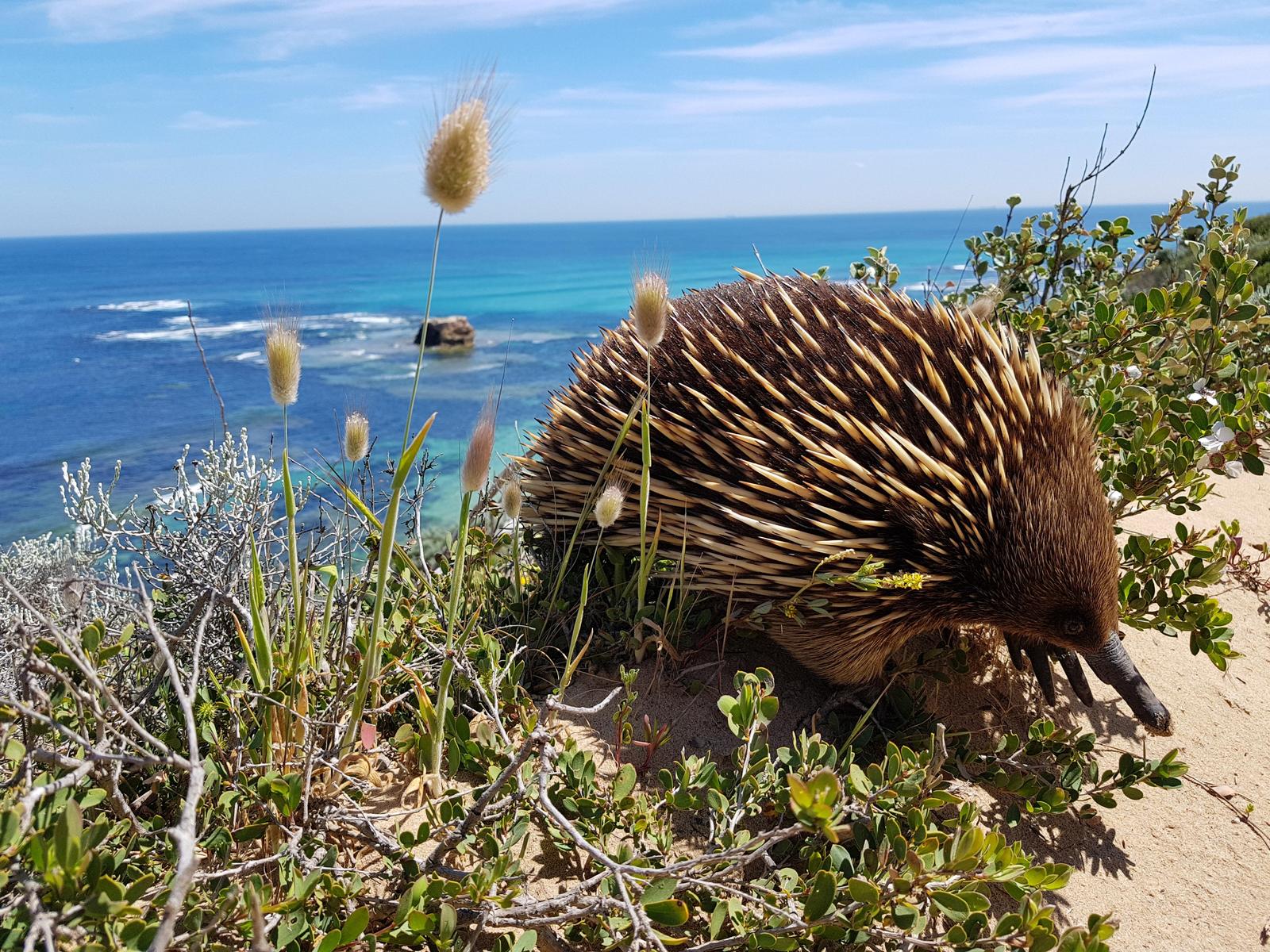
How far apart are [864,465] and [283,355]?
6.45 ft

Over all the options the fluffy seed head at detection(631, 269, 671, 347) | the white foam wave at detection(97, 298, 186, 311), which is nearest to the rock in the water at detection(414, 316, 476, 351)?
the white foam wave at detection(97, 298, 186, 311)

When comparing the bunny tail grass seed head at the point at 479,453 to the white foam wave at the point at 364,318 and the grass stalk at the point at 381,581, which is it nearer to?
the grass stalk at the point at 381,581

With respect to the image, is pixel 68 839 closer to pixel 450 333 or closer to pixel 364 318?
pixel 450 333

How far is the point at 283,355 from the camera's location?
206cm

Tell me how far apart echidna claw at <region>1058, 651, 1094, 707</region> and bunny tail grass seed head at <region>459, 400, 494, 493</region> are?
2590 millimetres

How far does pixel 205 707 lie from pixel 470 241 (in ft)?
644

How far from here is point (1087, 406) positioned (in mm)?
4254

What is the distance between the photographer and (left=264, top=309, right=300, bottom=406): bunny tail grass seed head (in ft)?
6.77

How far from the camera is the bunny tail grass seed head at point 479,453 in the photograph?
218 cm

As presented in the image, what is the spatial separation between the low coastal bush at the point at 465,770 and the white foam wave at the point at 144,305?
7282cm

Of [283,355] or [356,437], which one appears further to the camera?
[356,437]

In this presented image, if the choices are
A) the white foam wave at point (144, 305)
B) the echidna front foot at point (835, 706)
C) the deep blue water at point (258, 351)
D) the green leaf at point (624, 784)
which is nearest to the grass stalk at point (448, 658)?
the deep blue water at point (258, 351)

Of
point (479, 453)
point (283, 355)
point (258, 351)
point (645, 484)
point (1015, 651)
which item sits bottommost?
point (258, 351)

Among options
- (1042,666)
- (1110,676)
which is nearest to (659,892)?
(1110,676)
